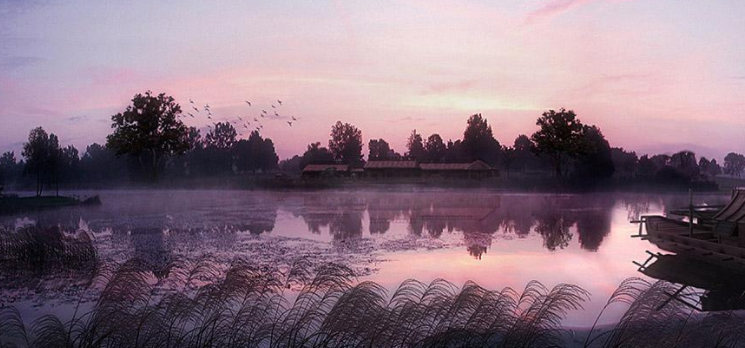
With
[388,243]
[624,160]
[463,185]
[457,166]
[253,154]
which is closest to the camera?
[388,243]

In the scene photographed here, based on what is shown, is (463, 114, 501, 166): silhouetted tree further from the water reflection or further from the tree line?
the water reflection

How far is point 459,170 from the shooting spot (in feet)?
336

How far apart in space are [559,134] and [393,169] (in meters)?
29.4

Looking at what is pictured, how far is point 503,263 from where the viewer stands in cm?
2112

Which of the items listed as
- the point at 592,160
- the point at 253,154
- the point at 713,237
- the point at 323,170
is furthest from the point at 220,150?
the point at 713,237

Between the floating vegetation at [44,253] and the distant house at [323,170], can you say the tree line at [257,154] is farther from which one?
the floating vegetation at [44,253]

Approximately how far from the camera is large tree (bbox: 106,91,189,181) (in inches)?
3525

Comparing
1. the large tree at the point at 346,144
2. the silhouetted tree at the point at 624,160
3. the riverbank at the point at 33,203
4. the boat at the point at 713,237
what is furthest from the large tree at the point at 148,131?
the silhouetted tree at the point at 624,160

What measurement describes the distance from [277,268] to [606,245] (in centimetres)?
1583

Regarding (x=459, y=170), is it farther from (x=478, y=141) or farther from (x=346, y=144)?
Result: (x=346, y=144)

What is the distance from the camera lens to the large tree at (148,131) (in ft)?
294

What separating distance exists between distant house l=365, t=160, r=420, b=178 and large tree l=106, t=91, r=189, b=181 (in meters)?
33.1

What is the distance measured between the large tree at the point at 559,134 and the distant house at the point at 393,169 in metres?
22.0

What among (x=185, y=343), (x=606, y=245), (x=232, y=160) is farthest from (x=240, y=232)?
(x=232, y=160)
